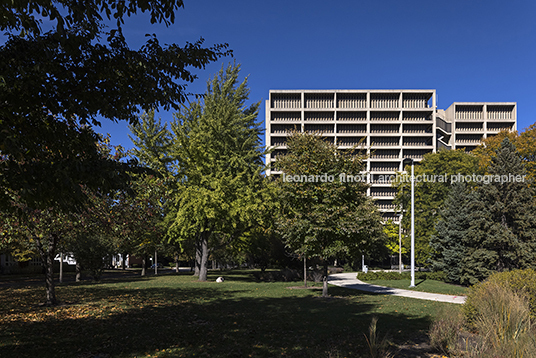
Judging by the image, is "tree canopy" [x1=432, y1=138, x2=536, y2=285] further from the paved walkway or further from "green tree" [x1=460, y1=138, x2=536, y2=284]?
the paved walkway

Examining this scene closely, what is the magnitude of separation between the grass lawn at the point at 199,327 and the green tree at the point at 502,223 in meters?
14.4

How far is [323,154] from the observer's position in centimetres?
1666

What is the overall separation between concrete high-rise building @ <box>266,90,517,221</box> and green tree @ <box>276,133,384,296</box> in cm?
6680

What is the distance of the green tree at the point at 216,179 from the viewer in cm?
2500

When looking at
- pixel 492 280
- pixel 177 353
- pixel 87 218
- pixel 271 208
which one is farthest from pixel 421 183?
pixel 177 353

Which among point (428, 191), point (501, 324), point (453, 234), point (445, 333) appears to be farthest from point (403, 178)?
point (501, 324)

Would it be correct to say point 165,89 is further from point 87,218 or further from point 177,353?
point 87,218

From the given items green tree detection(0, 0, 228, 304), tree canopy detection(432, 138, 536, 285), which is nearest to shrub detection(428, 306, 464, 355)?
green tree detection(0, 0, 228, 304)

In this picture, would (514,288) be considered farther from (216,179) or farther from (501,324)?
(216,179)

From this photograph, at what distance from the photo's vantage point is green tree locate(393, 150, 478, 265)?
42.7 m

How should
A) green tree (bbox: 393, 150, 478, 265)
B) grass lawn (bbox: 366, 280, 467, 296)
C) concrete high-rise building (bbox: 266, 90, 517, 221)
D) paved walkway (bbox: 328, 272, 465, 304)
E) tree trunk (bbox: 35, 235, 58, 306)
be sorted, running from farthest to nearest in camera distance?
concrete high-rise building (bbox: 266, 90, 517, 221) < green tree (bbox: 393, 150, 478, 265) < grass lawn (bbox: 366, 280, 467, 296) < paved walkway (bbox: 328, 272, 465, 304) < tree trunk (bbox: 35, 235, 58, 306)

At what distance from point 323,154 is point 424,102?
256 feet

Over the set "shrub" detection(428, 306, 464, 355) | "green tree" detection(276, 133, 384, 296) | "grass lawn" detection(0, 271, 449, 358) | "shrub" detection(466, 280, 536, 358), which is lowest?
"grass lawn" detection(0, 271, 449, 358)

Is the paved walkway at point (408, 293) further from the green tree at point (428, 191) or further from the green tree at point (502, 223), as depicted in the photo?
the green tree at point (428, 191)
